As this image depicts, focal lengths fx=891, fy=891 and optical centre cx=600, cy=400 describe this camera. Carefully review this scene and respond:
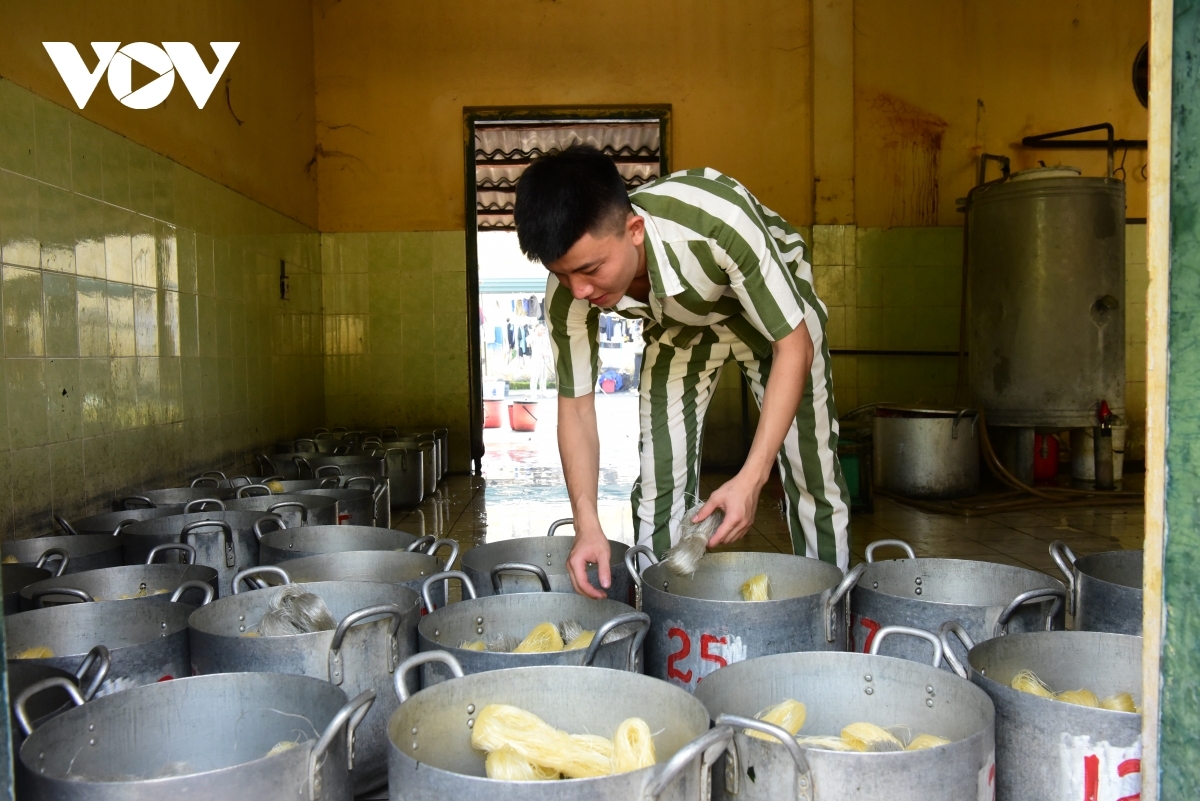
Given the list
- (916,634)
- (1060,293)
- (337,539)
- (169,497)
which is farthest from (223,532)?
(1060,293)

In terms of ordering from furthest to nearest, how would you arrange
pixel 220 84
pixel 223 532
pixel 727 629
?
pixel 220 84 < pixel 223 532 < pixel 727 629

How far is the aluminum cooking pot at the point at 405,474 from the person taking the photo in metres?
4.86

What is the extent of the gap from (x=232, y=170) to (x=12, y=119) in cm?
186

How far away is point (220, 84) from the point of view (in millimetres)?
4438

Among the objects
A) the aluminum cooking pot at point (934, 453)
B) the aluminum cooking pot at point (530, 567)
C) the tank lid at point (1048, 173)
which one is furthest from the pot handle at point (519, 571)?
the tank lid at point (1048, 173)


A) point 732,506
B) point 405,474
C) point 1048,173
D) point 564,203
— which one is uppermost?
point 1048,173

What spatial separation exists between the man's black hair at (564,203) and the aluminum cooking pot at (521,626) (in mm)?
619

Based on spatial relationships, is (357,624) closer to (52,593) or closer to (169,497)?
(52,593)

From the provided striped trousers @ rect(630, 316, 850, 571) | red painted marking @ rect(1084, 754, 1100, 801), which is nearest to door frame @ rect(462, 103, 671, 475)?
striped trousers @ rect(630, 316, 850, 571)

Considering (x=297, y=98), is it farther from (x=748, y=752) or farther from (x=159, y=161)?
(x=748, y=752)

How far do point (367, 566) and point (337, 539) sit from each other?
1.02ft

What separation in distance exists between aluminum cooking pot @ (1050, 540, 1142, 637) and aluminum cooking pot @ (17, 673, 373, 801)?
122cm

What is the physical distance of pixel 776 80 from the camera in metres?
6.44

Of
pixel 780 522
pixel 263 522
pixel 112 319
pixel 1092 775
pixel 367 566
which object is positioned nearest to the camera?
pixel 1092 775
